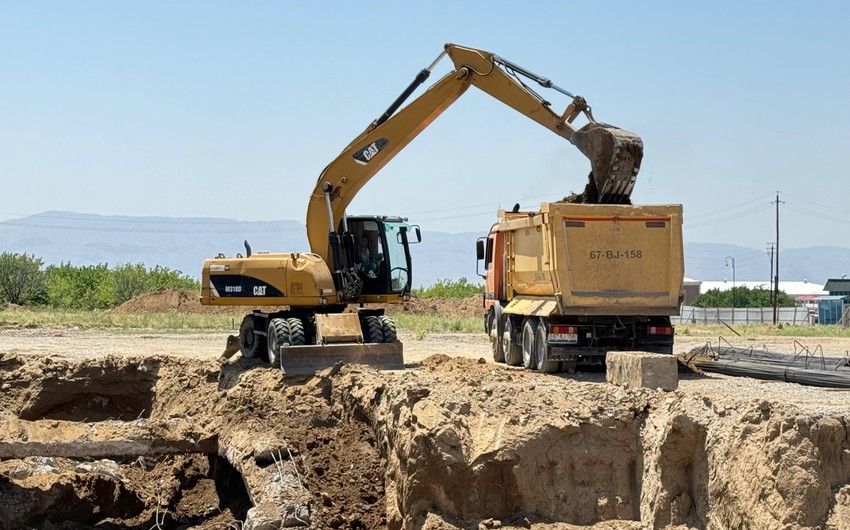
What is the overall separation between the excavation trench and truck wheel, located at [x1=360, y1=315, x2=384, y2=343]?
2211 mm

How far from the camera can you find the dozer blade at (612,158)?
18516mm

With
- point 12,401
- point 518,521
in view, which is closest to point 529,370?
point 12,401

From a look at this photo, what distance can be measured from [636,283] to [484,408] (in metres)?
8.65

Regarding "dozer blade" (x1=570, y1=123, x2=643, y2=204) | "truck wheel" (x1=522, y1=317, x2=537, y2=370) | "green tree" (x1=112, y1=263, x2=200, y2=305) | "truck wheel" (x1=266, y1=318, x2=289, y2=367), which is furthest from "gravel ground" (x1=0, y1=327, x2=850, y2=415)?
"green tree" (x1=112, y1=263, x2=200, y2=305)

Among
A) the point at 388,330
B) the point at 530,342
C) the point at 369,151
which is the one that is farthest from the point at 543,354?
the point at 369,151

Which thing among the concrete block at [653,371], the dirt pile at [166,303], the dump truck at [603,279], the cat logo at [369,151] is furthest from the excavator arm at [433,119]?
the dirt pile at [166,303]

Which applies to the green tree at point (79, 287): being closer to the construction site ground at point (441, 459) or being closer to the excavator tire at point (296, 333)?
the excavator tire at point (296, 333)

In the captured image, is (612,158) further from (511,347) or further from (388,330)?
(388,330)

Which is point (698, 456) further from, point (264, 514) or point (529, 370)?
point (529, 370)

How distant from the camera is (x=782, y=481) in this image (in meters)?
8.34

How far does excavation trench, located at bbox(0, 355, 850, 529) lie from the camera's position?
8656 mm

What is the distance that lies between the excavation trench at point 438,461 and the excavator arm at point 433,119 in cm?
442

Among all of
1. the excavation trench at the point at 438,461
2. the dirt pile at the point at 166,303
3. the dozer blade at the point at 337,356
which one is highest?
the dirt pile at the point at 166,303

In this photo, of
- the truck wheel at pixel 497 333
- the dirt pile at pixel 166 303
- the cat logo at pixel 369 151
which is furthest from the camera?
the dirt pile at pixel 166 303
